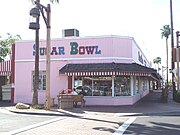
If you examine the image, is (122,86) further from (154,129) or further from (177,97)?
(154,129)

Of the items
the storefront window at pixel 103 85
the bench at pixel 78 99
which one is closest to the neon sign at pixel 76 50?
the storefront window at pixel 103 85

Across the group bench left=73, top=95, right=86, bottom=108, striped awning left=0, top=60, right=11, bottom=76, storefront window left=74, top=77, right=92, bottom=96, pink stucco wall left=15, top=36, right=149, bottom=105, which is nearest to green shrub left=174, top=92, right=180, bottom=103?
pink stucco wall left=15, top=36, right=149, bottom=105

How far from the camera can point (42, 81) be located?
25.0 metres

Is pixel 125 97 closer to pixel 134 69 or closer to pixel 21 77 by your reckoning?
pixel 134 69

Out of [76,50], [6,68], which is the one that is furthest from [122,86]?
[6,68]

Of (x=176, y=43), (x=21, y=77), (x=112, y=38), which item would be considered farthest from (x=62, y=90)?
(x=176, y=43)

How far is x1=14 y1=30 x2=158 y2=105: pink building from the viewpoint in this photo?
2280cm

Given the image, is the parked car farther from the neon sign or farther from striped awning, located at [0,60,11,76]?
striped awning, located at [0,60,11,76]

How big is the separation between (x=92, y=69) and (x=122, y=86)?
2.78 metres

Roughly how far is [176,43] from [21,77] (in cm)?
1444

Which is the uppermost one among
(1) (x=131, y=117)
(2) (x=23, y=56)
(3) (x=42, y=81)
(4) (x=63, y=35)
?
(4) (x=63, y=35)

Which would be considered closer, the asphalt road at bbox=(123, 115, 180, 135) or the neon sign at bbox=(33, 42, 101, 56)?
the asphalt road at bbox=(123, 115, 180, 135)

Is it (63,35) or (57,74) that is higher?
(63,35)

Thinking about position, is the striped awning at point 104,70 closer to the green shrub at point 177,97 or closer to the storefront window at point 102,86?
the storefront window at point 102,86
